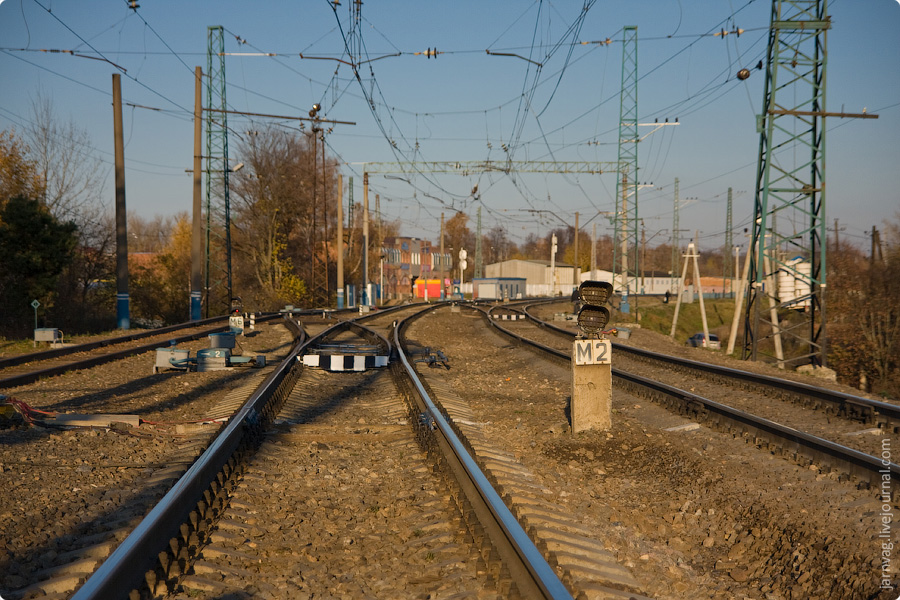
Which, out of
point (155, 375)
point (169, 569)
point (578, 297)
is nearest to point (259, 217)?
point (155, 375)

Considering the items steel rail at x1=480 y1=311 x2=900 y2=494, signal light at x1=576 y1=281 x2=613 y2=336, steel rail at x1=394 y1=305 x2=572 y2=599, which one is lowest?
steel rail at x1=480 y1=311 x2=900 y2=494

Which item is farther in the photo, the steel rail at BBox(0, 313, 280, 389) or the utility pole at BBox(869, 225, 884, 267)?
the utility pole at BBox(869, 225, 884, 267)

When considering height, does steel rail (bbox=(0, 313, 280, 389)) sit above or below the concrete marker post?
below

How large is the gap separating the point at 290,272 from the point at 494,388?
48750 millimetres

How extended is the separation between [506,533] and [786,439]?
431 centimetres

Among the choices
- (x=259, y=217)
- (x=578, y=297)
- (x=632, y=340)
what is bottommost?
(x=632, y=340)

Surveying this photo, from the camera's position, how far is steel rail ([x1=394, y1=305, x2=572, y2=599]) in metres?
3.39

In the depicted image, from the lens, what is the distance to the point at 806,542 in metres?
4.69

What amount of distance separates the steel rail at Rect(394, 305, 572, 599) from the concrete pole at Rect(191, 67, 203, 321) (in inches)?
1076

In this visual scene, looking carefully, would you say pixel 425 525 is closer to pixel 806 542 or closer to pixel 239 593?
pixel 239 593

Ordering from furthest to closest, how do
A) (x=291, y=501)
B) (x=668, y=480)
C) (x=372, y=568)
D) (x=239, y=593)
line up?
(x=668, y=480), (x=291, y=501), (x=372, y=568), (x=239, y=593)

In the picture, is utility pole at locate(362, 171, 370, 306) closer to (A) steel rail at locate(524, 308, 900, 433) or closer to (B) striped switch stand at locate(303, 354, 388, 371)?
(B) striped switch stand at locate(303, 354, 388, 371)

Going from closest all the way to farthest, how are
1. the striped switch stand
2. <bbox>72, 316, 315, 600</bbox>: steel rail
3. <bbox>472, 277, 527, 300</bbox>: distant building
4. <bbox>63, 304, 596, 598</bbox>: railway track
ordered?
1. <bbox>72, 316, 315, 600</bbox>: steel rail
2. <bbox>63, 304, 596, 598</bbox>: railway track
3. the striped switch stand
4. <bbox>472, 277, 527, 300</bbox>: distant building

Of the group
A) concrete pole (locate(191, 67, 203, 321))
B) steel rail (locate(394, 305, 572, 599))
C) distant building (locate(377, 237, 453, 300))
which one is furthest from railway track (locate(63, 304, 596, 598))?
distant building (locate(377, 237, 453, 300))
